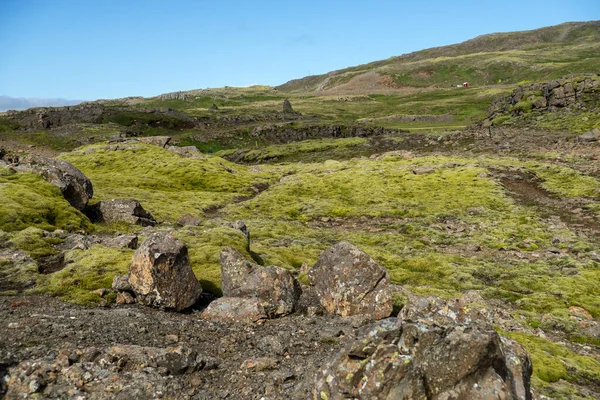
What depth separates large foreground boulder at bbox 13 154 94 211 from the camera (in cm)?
4181

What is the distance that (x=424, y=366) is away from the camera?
10.7 meters

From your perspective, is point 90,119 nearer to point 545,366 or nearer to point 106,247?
point 106,247

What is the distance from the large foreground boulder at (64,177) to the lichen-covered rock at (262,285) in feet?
86.5

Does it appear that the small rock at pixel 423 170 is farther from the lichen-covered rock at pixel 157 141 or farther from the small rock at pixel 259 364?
the lichen-covered rock at pixel 157 141

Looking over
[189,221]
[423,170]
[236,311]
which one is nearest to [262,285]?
[236,311]

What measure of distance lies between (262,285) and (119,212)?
25116 millimetres

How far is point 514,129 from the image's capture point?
96.4 m

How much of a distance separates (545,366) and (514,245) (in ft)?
76.5

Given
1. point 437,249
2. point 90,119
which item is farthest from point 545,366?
point 90,119

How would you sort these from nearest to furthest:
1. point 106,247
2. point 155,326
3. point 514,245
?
point 155,326, point 106,247, point 514,245

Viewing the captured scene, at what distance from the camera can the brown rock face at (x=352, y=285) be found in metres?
22.2

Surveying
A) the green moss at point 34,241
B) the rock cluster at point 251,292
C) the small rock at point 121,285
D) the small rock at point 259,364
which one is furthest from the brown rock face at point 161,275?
the green moss at point 34,241

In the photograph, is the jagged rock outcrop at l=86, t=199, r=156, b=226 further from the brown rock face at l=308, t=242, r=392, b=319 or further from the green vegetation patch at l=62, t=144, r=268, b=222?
the brown rock face at l=308, t=242, r=392, b=319

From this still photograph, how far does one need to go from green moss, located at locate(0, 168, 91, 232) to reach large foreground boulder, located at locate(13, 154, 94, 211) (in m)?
0.97
